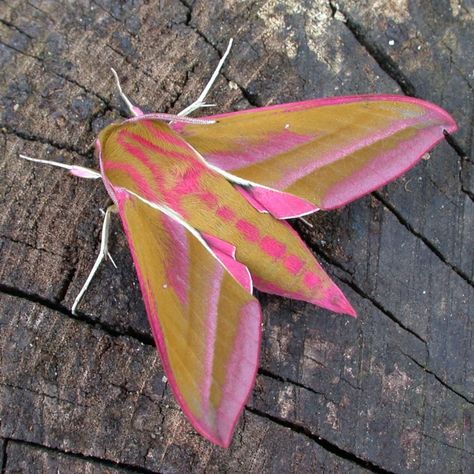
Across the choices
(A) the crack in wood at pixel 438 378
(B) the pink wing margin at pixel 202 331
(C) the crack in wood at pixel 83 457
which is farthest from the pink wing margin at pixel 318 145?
(C) the crack in wood at pixel 83 457

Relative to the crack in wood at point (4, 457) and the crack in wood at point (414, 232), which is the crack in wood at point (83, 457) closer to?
the crack in wood at point (4, 457)

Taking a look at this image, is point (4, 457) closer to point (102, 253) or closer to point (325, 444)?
point (102, 253)

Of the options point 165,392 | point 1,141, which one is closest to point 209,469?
point 165,392

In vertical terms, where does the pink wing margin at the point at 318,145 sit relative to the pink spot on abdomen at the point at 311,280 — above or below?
above

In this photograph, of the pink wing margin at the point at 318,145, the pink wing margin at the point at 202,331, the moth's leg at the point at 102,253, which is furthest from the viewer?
the pink wing margin at the point at 318,145

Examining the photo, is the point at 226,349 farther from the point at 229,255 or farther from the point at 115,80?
the point at 115,80

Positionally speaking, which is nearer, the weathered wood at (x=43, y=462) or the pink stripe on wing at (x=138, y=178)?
the weathered wood at (x=43, y=462)
